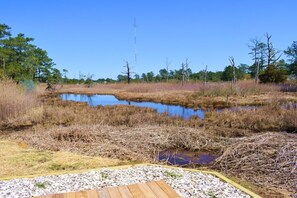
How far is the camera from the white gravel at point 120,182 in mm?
2723

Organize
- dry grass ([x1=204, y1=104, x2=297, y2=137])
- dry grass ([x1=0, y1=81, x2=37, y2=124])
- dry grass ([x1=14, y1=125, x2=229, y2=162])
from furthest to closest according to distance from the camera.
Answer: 1. dry grass ([x1=0, y1=81, x2=37, y2=124])
2. dry grass ([x1=204, y1=104, x2=297, y2=137])
3. dry grass ([x1=14, y1=125, x2=229, y2=162])

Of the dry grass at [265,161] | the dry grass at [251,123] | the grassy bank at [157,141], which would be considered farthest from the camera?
the dry grass at [251,123]

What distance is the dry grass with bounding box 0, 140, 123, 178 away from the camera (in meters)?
3.65

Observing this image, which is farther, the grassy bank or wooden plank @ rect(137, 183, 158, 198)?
the grassy bank

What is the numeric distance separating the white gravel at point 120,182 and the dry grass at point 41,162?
0.49 metres

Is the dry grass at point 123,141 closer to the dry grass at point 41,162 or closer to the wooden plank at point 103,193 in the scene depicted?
the dry grass at point 41,162

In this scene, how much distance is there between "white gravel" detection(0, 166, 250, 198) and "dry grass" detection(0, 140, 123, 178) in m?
0.49

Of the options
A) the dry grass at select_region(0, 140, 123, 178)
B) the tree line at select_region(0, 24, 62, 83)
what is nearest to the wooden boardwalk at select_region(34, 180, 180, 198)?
the dry grass at select_region(0, 140, 123, 178)

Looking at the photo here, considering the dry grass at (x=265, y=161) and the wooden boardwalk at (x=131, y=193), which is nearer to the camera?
the wooden boardwalk at (x=131, y=193)

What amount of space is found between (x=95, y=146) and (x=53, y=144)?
0.90 meters

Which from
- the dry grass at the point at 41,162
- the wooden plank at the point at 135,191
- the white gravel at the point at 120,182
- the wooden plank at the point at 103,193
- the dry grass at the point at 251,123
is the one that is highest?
the wooden plank at the point at 135,191

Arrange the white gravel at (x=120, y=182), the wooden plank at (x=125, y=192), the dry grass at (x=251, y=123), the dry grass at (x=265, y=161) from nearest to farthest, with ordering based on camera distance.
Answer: the wooden plank at (x=125, y=192)
the white gravel at (x=120, y=182)
the dry grass at (x=265, y=161)
the dry grass at (x=251, y=123)

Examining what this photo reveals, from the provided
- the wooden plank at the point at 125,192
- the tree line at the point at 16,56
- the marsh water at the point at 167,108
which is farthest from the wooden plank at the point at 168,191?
the tree line at the point at 16,56

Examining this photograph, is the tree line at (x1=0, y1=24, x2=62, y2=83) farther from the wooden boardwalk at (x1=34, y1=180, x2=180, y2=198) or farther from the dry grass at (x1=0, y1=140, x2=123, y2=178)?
the wooden boardwalk at (x1=34, y1=180, x2=180, y2=198)
